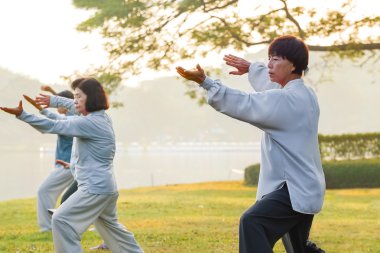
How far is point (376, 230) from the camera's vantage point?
445 inches

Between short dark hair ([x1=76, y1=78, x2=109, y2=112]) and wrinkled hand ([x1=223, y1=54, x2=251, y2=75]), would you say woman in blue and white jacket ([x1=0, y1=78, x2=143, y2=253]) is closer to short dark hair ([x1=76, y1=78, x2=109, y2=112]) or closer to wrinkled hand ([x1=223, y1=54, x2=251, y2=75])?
short dark hair ([x1=76, y1=78, x2=109, y2=112])

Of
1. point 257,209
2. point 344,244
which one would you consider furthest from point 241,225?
point 344,244

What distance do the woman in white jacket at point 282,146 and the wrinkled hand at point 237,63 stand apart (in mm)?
552

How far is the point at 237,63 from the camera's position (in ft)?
16.9

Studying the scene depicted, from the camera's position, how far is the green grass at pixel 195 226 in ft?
29.6

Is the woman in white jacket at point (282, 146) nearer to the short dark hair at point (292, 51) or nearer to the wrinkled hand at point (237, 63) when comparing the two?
the short dark hair at point (292, 51)

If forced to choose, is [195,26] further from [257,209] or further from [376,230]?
[257,209]

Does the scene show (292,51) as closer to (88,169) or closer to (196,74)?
(196,74)

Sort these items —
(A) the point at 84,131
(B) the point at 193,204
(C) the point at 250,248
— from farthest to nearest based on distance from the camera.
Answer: (B) the point at 193,204 → (A) the point at 84,131 → (C) the point at 250,248

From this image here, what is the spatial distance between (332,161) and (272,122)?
71.5 ft

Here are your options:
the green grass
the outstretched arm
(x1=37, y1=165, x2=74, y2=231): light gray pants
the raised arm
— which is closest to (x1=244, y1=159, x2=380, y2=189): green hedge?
the green grass

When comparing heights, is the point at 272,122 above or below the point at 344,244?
above

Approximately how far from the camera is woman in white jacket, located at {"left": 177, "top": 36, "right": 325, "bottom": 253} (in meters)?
4.17

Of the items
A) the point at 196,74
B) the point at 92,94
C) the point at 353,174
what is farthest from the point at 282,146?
the point at 353,174
